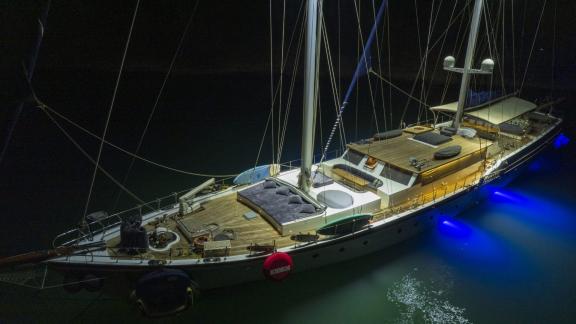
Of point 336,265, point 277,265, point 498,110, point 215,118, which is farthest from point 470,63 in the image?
point 215,118

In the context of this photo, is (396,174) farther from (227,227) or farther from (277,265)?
(227,227)

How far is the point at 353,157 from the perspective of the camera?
1451cm

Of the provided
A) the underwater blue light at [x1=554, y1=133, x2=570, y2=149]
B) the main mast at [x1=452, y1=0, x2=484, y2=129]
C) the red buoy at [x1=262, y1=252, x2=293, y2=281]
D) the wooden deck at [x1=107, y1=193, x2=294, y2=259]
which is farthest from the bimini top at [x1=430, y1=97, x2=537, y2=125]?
the red buoy at [x1=262, y1=252, x2=293, y2=281]

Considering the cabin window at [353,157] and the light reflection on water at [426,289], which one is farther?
the cabin window at [353,157]

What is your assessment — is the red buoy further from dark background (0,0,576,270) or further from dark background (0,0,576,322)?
dark background (0,0,576,270)

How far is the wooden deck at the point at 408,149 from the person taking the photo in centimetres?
1356

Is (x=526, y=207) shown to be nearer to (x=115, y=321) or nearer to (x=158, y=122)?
(x=115, y=321)

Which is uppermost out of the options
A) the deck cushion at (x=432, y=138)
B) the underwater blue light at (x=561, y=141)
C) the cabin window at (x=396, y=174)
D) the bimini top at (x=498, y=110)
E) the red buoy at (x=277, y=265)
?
the bimini top at (x=498, y=110)

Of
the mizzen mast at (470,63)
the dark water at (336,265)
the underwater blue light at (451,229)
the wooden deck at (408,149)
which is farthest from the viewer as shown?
the mizzen mast at (470,63)

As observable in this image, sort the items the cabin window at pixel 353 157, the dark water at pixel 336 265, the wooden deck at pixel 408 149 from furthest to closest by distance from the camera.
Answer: the cabin window at pixel 353 157, the wooden deck at pixel 408 149, the dark water at pixel 336 265

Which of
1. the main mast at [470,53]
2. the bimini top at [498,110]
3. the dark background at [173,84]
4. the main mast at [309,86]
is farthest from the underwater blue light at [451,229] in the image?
the dark background at [173,84]

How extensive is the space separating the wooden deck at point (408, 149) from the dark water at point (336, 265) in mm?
2645

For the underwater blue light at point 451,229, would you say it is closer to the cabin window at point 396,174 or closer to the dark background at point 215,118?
the dark background at point 215,118

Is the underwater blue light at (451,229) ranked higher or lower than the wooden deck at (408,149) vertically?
lower
